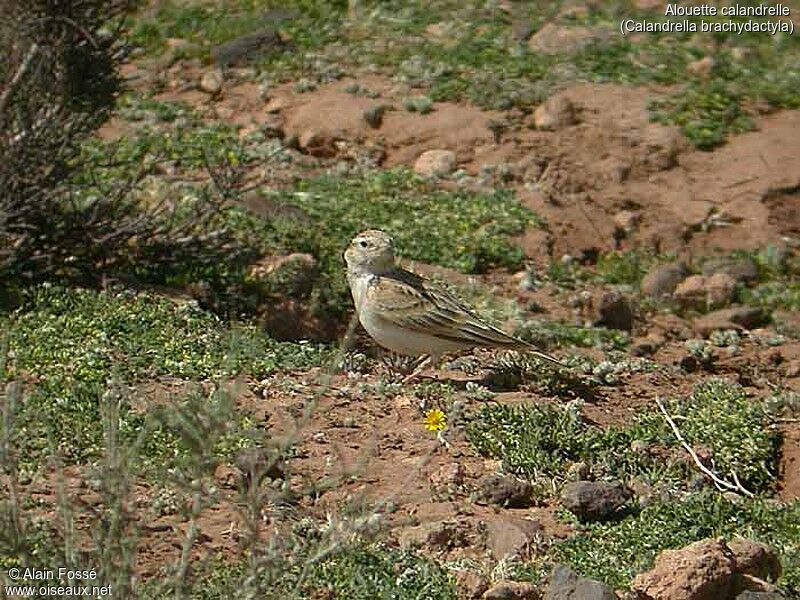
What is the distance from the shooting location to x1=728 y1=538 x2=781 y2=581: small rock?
5645mm

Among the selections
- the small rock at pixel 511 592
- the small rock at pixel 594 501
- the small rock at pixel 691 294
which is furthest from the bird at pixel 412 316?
the small rock at pixel 511 592

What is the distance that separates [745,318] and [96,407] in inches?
154

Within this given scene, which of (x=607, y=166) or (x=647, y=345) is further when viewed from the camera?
(x=607, y=166)

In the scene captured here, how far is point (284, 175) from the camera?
33.1 feet

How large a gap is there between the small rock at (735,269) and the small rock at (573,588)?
4586 mm

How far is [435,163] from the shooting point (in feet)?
33.9

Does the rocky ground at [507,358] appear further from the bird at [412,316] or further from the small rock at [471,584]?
the bird at [412,316]

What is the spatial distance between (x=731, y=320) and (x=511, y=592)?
3.92 metres

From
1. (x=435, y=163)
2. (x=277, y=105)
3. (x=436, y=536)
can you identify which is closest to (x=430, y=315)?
(x=436, y=536)

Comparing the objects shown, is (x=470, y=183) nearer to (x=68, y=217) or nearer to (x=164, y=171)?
(x=164, y=171)

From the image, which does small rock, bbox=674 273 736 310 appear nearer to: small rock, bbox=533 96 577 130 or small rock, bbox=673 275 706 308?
small rock, bbox=673 275 706 308

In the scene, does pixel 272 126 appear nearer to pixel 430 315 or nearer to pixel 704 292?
pixel 704 292

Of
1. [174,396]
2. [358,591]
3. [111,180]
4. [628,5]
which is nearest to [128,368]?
[174,396]

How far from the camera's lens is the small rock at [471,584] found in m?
5.54
